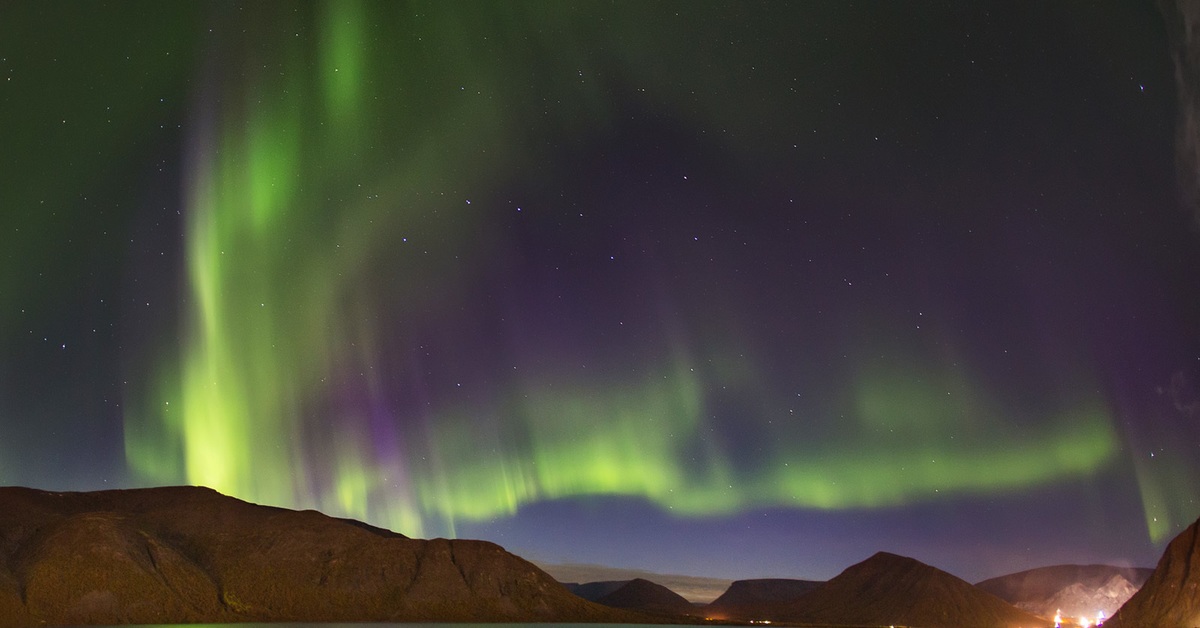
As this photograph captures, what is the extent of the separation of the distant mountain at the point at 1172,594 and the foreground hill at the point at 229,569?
5634 cm

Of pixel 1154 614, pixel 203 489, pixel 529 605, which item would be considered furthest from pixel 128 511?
pixel 1154 614

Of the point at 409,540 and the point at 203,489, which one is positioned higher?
the point at 203,489

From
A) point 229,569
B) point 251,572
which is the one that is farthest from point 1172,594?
point 229,569

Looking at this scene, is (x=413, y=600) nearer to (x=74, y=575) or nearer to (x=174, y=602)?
(x=174, y=602)

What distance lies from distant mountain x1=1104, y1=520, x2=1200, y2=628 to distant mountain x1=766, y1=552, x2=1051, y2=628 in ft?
214

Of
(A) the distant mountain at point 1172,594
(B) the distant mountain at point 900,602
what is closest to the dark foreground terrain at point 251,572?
(A) the distant mountain at point 1172,594

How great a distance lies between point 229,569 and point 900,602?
11466 cm

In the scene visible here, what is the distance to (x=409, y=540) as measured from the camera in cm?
12100

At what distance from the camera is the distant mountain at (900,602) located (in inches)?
6191

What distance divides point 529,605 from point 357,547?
22.0 m

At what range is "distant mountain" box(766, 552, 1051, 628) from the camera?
15725cm

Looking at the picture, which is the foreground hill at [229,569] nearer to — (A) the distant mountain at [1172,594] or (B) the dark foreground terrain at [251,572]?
(B) the dark foreground terrain at [251,572]

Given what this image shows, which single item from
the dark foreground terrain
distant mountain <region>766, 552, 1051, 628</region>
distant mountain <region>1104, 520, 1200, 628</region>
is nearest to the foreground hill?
the dark foreground terrain

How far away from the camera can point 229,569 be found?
333 feet
